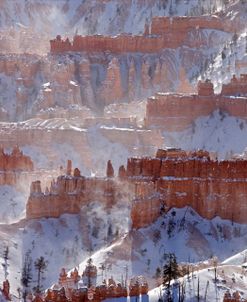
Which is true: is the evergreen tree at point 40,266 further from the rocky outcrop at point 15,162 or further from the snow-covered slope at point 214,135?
the snow-covered slope at point 214,135

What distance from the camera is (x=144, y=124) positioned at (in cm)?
11088

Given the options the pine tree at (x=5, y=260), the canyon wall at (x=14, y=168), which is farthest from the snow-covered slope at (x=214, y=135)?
the pine tree at (x=5, y=260)

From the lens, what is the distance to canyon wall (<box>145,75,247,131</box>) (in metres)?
110

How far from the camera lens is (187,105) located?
111 m

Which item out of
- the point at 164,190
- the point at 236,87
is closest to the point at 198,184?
the point at 164,190

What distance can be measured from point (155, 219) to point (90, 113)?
3224cm

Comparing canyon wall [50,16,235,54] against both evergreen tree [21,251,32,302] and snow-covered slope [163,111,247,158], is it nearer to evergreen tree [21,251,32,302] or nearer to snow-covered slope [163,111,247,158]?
snow-covered slope [163,111,247,158]

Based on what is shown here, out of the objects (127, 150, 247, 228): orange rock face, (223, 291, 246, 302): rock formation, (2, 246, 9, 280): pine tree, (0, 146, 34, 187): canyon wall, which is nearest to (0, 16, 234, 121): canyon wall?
(0, 146, 34, 187): canyon wall

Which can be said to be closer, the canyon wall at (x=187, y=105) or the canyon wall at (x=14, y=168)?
the canyon wall at (x=14, y=168)

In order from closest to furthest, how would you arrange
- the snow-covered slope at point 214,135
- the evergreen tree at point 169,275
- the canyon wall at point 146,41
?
the evergreen tree at point 169,275, the snow-covered slope at point 214,135, the canyon wall at point 146,41

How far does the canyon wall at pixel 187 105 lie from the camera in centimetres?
11044

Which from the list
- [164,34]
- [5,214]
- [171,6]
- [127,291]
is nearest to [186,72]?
[164,34]

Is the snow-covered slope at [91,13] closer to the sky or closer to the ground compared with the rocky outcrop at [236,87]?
closer to the sky

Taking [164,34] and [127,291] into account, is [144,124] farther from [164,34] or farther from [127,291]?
[127,291]
